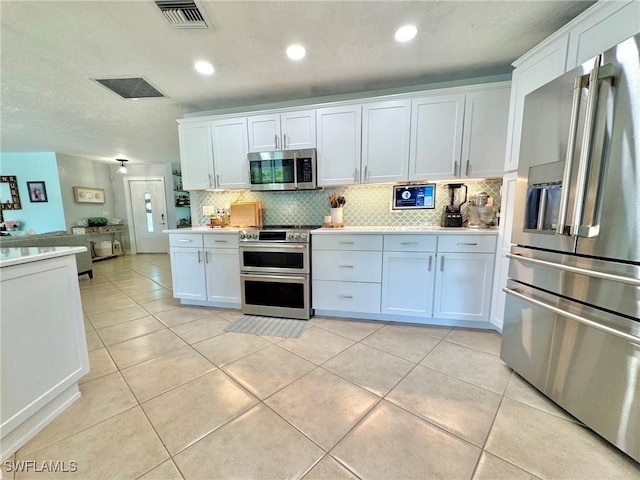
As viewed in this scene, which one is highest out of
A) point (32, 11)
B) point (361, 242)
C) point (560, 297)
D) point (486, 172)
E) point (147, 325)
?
point (32, 11)

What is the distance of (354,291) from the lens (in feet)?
8.46

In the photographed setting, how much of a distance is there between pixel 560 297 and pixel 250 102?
3.53 meters

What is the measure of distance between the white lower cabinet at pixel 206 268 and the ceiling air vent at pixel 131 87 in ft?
5.43

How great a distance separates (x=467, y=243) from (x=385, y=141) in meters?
1.32

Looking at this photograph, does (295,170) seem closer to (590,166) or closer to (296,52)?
(296,52)

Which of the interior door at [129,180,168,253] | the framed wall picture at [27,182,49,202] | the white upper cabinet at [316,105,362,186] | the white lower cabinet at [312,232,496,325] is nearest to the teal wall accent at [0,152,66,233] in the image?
the framed wall picture at [27,182,49,202]

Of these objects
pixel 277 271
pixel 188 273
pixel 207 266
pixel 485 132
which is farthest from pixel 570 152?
pixel 188 273

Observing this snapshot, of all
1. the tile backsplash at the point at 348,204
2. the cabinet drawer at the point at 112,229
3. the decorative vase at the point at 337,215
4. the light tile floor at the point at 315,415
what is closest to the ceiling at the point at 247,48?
the tile backsplash at the point at 348,204

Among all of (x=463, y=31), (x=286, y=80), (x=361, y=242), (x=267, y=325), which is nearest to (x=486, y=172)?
(x=463, y=31)

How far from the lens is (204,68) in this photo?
2.30 metres

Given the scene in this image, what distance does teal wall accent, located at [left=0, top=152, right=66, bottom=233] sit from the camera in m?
5.33

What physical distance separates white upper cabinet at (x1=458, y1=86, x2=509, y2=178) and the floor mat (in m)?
2.30

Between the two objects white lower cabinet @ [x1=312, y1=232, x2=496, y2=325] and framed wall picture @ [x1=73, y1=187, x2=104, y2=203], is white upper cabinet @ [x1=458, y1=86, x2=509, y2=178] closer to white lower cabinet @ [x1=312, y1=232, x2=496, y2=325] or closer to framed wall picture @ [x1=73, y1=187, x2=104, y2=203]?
white lower cabinet @ [x1=312, y1=232, x2=496, y2=325]

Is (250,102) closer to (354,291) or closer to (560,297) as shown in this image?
(354,291)
